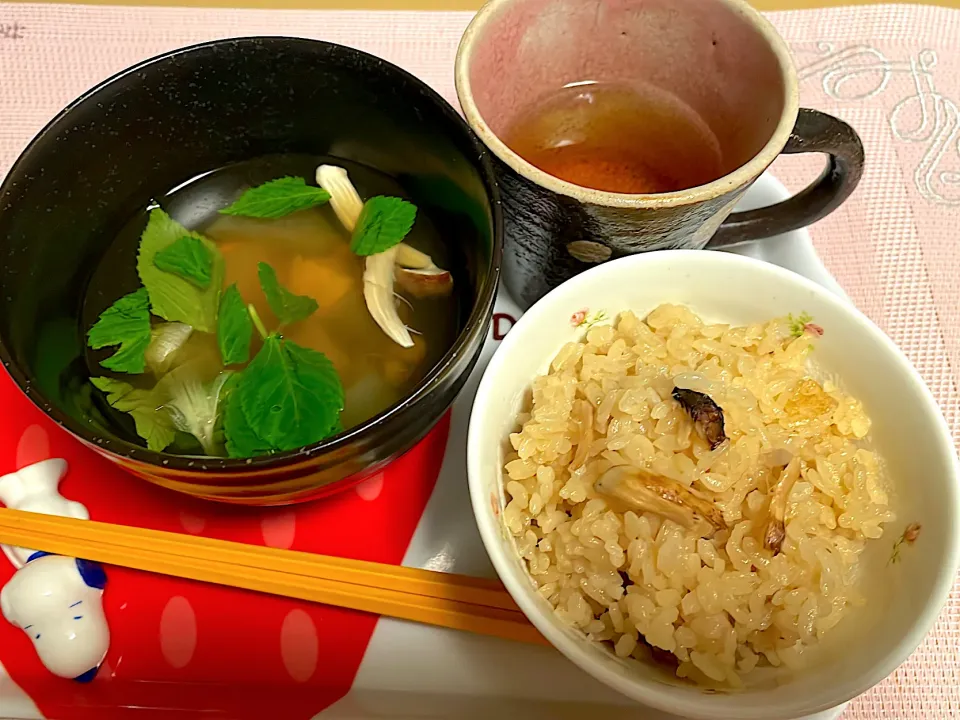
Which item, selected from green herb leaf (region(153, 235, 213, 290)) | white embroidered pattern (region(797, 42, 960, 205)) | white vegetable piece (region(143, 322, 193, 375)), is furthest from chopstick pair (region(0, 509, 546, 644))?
white embroidered pattern (region(797, 42, 960, 205))

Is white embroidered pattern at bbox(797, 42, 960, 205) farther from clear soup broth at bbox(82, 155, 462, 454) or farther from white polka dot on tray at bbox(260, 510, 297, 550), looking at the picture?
white polka dot on tray at bbox(260, 510, 297, 550)

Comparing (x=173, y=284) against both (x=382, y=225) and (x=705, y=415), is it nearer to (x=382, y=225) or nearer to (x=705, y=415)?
(x=382, y=225)

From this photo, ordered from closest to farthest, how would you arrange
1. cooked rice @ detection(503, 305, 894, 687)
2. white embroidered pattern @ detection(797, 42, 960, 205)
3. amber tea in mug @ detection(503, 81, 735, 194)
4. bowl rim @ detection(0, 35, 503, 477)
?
bowl rim @ detection(0, 35, 503, 477)
cooked rice @ detection(503, 305, 894, 687)
amber tea in mug @ detection(503, 81, 735, 194)
white embroidered pattern @ detection(797, 42, 960, 205)

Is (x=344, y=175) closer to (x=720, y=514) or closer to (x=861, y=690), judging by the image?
(x=720, y=514)

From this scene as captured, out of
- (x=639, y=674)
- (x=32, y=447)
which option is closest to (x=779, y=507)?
(x=639, y=674)

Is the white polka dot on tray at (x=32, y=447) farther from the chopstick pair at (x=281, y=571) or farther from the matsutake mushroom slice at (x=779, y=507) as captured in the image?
the matsutake mushroom slice at (x=779, y=507)

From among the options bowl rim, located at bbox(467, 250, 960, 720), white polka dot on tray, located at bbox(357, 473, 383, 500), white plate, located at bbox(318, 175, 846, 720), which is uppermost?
bowl rim, located at bbox(467, 250, 960, 720)
